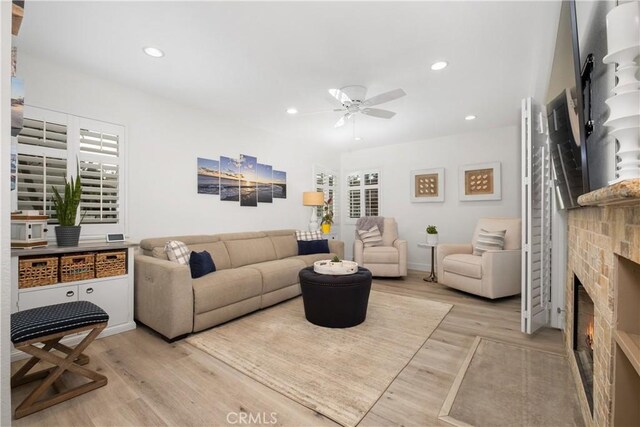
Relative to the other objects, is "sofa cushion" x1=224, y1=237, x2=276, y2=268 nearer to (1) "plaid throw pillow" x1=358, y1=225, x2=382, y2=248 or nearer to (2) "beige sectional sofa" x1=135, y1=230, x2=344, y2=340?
(2) "beige sectional sofa" x1=135, y1=230, x2=344, y2=340

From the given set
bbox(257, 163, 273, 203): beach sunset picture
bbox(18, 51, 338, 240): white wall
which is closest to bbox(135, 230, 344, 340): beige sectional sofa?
bbox(18, 51, 338, 240): white wall

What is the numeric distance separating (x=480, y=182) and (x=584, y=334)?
143 inches

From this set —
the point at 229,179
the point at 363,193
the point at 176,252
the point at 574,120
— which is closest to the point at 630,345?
the point at 574,120

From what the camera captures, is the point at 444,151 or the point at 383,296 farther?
the point at 444,151

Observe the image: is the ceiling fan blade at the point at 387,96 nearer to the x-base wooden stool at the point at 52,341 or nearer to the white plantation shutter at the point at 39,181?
the x-base wooden stool at the point at 52,341

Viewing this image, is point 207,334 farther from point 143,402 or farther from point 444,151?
point 444,151

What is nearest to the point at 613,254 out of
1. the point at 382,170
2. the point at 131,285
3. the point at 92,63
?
the point at 131,285

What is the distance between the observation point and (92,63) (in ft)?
8.58

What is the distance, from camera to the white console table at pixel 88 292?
7.04 feet

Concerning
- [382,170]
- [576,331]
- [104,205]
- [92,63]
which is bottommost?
[576,331]

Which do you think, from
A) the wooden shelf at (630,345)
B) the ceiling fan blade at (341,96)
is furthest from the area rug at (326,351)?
the ceiling fan blade at (341,96)

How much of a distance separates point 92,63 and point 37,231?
1.61 meters

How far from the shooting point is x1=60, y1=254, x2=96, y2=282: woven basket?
2350 mm

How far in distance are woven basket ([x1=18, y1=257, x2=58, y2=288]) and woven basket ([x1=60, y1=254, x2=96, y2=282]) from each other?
49 mm
